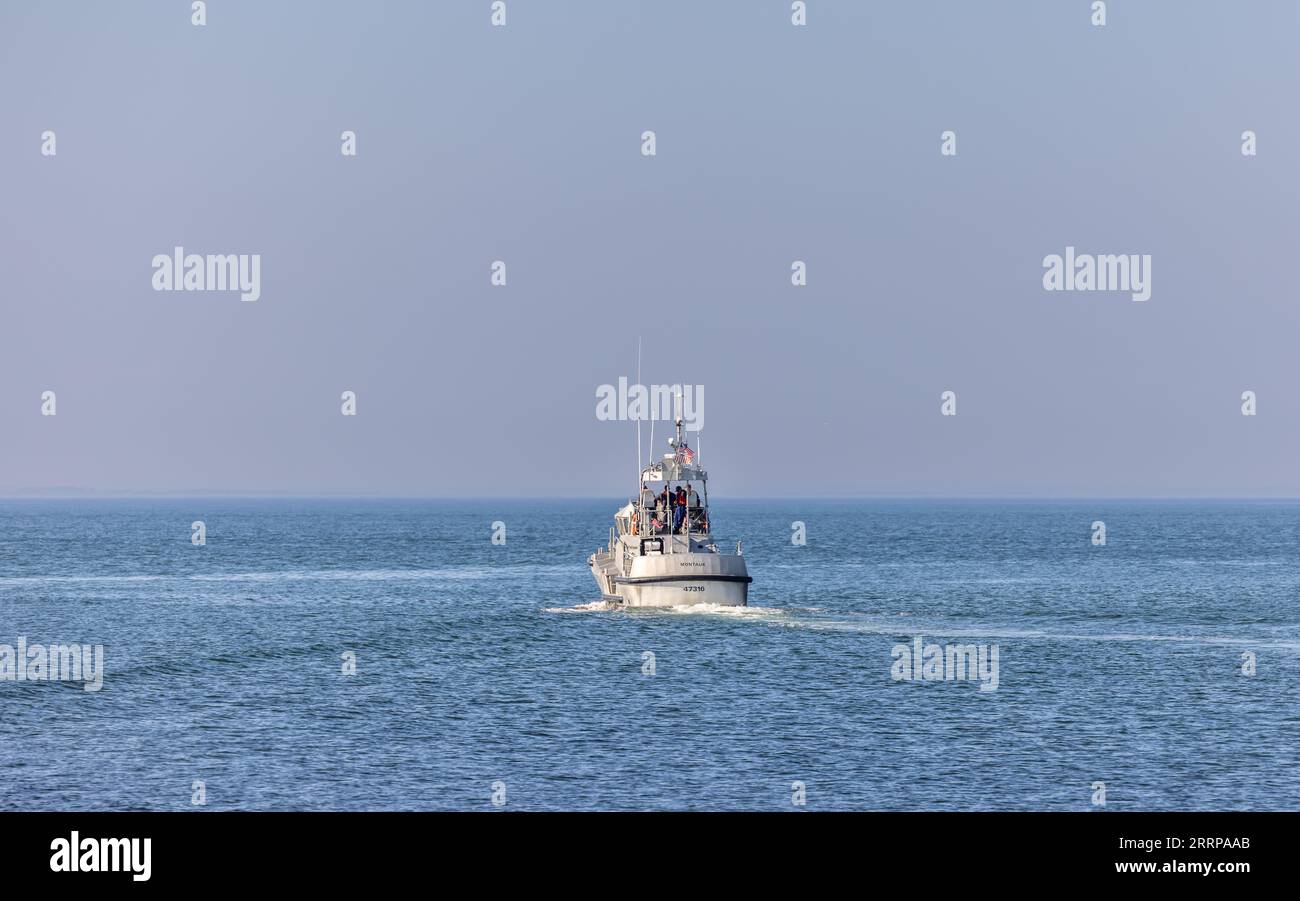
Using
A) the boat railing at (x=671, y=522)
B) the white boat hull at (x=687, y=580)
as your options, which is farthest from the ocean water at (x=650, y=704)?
the boat railing at (x=671, y=522)

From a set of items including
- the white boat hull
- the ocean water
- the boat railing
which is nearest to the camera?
the ocean water

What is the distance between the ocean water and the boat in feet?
3.95

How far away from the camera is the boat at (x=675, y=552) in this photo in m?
76.2

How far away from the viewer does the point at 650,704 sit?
54125 mm

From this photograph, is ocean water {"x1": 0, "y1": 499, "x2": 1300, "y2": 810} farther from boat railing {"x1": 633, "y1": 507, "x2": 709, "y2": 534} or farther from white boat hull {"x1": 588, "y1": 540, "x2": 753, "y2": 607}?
boat railing {"x1": 633, "y1": 507, "x2": 709, "y2": 534}

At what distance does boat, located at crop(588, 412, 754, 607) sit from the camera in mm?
76188

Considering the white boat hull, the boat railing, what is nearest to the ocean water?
the white boat hull

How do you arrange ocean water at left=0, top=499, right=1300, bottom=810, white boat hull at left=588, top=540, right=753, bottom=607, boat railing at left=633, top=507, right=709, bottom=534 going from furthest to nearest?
boat railing at left=633, top=507, right=709, bottom=534 → white boat hull at left=588, top=540, right=753, bottom=607 → ocean water at left=0, top=499, right=1300, bottom=810

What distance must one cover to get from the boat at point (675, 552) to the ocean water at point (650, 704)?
1.21 meters
